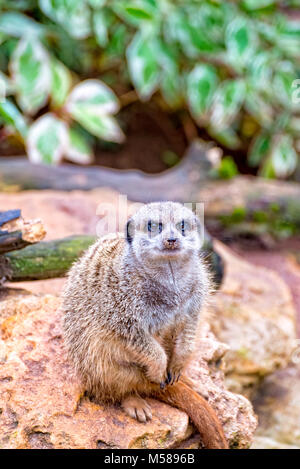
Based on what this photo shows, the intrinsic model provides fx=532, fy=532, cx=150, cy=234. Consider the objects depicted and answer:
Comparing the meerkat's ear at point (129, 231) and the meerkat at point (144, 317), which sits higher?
the meerkat's ear at point (129, 231)

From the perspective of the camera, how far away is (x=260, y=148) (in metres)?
6.22

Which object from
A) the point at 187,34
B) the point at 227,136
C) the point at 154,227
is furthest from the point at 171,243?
the point at 227,136

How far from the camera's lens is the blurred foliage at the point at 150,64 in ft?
16.2

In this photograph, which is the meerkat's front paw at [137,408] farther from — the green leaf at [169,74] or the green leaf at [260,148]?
the green leaf at [260,148]

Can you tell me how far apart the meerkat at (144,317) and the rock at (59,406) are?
6 centimetres

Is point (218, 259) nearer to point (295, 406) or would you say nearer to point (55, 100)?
point (295, 406)

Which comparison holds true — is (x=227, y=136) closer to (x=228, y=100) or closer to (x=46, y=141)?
(x=228, y=100)

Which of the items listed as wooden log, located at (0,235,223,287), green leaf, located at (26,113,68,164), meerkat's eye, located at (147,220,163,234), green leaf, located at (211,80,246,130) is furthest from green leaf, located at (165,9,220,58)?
meerkat's eye, located at (147,220,163,234)

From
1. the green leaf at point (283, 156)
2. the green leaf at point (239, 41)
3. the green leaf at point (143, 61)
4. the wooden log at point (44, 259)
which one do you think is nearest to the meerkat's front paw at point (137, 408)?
the wooden log at point (44, 259)

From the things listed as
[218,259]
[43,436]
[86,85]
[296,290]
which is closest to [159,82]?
[86,85]

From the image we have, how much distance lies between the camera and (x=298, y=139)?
6219mm

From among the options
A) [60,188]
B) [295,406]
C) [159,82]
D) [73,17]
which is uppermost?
[73,17]

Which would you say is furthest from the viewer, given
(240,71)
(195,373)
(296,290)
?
(240,71)

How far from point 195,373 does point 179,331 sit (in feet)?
1.05
